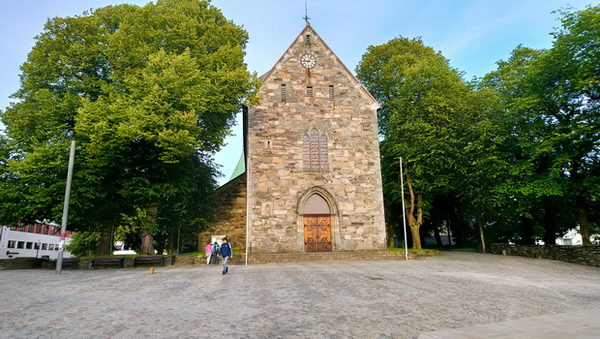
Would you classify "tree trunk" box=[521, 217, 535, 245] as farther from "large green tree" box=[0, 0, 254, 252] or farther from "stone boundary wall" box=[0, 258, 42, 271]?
"stone boundary wall" box=[0, 258, 42, 271]

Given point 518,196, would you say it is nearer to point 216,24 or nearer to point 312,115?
point 312,115

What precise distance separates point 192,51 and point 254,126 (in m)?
6.14

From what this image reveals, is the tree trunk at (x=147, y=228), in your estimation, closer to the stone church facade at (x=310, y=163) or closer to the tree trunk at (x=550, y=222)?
the stone church facade at (x=310, y=163)

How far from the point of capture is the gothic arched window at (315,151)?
78.0ft

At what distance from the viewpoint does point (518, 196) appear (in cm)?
2247

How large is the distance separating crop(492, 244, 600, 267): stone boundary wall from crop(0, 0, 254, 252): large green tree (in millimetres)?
20925

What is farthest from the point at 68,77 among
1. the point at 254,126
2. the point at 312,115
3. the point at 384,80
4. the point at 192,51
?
the point at 384,80

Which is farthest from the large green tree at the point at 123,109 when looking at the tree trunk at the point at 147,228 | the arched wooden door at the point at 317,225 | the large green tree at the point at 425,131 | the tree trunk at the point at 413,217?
the tree trunk at the point at 413,217

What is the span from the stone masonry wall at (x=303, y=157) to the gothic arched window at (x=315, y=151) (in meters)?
0.26

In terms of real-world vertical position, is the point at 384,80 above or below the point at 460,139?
above

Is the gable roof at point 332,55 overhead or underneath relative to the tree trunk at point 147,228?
overhead

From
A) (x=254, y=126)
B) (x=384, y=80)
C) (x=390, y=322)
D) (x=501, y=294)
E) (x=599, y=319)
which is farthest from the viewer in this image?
(x=384, y=80)

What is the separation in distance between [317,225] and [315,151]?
5.11m

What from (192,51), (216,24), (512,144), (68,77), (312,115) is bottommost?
(512,144)
